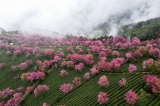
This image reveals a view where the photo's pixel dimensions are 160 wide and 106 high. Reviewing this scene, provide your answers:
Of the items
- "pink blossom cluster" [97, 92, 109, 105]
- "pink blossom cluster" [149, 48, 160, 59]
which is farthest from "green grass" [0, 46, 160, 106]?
"pink blossom cluster" [149, 48, 160, 59]

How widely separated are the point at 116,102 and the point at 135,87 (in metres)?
12.2

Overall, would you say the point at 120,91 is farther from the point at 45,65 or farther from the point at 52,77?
the point at 45,65

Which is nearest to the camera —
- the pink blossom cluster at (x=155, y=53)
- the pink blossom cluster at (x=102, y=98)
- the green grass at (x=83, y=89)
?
the pink blossom cluster at (x=102, y=98)

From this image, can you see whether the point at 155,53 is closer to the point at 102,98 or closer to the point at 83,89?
the point at 102,98

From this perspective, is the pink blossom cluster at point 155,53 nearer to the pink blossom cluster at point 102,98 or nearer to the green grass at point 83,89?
the green grass at point 83,89

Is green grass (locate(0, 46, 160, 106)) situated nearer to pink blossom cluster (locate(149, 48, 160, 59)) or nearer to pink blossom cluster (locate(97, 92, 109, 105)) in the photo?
pink blossom cluster (locate(97, 92, 109, 105))

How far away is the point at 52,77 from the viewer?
71.6 m

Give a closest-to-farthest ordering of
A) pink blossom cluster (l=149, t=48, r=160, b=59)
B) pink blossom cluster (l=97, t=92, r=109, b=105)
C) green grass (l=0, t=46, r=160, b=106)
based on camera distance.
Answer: pink blossom cluster (l=97, t=92, r=109, b=105) < green grass (l=0, t=46, r=160, b=106) < pink blossom cluster (l=149, t=48, r=160, b=59)

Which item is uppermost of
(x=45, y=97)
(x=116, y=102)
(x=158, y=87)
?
(x=158, y=87)

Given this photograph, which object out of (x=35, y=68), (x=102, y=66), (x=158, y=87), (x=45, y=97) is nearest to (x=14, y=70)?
(x=35, y=68)

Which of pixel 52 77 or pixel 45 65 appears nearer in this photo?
pixel 52 77

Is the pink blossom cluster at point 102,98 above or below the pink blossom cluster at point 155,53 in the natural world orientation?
below

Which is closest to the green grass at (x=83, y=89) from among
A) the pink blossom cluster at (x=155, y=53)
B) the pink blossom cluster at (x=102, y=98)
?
the pink blossom cluster at (x=102, y=98)

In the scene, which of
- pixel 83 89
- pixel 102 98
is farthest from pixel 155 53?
pixel 83 89
